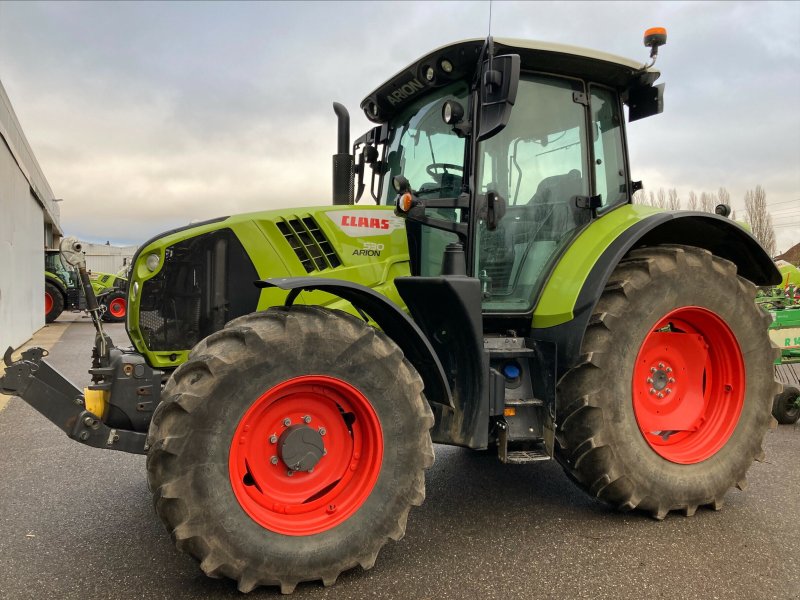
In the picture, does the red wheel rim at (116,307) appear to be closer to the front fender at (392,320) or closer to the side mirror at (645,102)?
the front fender at (392,320)

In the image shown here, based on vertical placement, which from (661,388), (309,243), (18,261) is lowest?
(661,388)

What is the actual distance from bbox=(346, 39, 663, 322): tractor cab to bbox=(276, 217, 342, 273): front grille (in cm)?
48

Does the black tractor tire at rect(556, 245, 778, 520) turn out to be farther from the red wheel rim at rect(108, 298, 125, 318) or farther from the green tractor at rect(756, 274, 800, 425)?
the red wheel rim at rect(108, 298, 125, 318)

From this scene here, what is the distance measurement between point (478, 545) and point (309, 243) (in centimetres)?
180

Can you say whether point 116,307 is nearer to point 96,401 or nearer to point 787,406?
point 96,401

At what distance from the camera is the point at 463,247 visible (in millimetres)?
3377

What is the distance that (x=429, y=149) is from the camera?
147 inches

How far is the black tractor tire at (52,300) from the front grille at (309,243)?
677 inches

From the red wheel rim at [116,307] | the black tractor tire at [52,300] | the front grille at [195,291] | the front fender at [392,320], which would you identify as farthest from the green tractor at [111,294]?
the front fender at [392,320]

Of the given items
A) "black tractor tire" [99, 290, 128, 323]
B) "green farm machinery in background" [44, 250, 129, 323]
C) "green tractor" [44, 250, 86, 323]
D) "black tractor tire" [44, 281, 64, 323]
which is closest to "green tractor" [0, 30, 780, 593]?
"black tractor tire" [99, 290, 128, 323]

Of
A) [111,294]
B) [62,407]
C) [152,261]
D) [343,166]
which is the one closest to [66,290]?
[111,294]

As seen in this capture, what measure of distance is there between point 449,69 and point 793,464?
3796mm

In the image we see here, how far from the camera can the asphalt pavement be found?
8.78ft

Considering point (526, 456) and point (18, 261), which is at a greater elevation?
point (18, 261)
